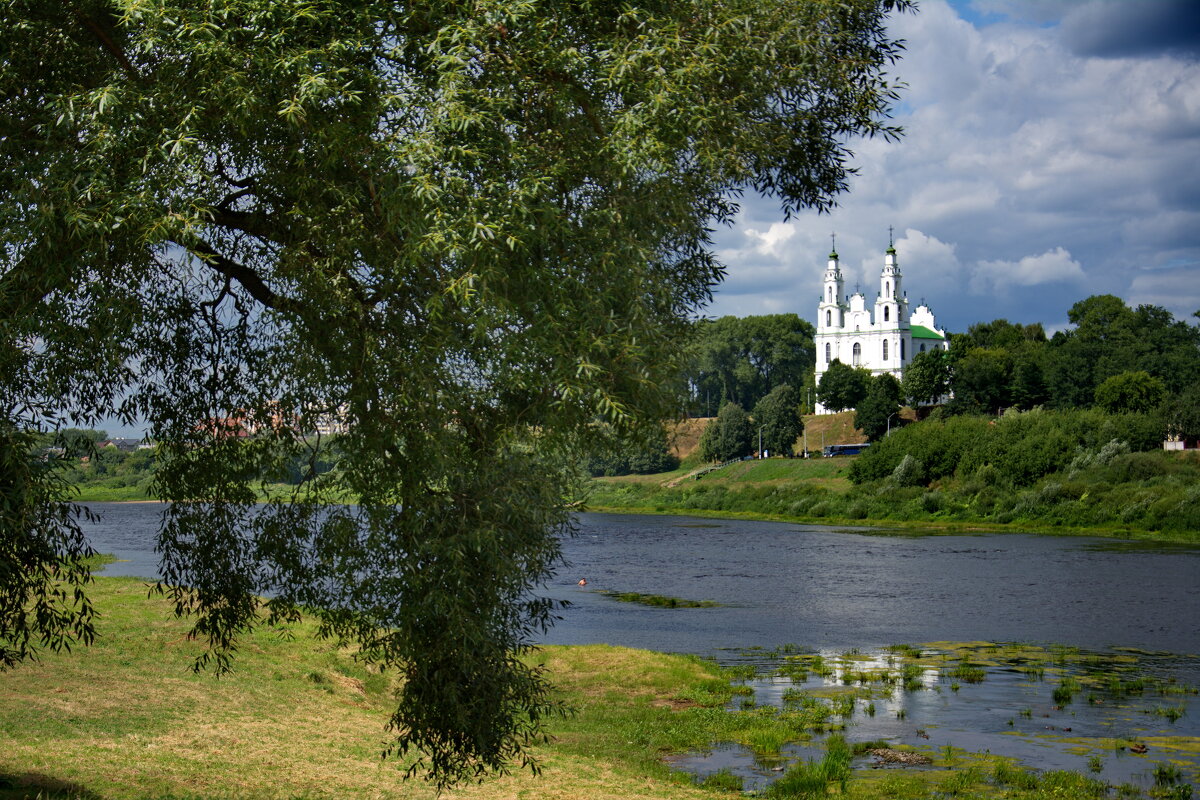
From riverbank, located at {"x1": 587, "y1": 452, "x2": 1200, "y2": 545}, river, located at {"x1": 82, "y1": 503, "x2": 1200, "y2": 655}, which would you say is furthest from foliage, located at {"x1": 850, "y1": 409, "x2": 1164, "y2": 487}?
river, located at {"x1": 82, "y1": 503, "x2": 1200, "y2": 655}

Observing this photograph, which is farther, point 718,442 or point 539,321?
point 718,442

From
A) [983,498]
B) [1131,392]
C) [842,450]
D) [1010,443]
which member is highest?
[1131,392]

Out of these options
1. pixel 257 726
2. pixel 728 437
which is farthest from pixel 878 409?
pixel 257 726

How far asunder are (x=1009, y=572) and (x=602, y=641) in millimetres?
23886

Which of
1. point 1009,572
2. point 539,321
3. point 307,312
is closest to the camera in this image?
point 539,321

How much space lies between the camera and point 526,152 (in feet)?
27.0

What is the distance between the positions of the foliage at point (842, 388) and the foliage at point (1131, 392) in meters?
30.8

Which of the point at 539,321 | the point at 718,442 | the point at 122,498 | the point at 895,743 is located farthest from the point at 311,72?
the point at 122,498

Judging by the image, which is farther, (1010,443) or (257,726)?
(1010,443)

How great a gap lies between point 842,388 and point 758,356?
36.4 metres

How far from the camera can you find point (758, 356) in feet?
516

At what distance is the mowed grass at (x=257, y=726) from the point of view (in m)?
12.2

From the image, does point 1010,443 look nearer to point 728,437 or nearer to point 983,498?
point 983,498

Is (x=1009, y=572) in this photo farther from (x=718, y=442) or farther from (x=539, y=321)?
(x=718, y=442)
